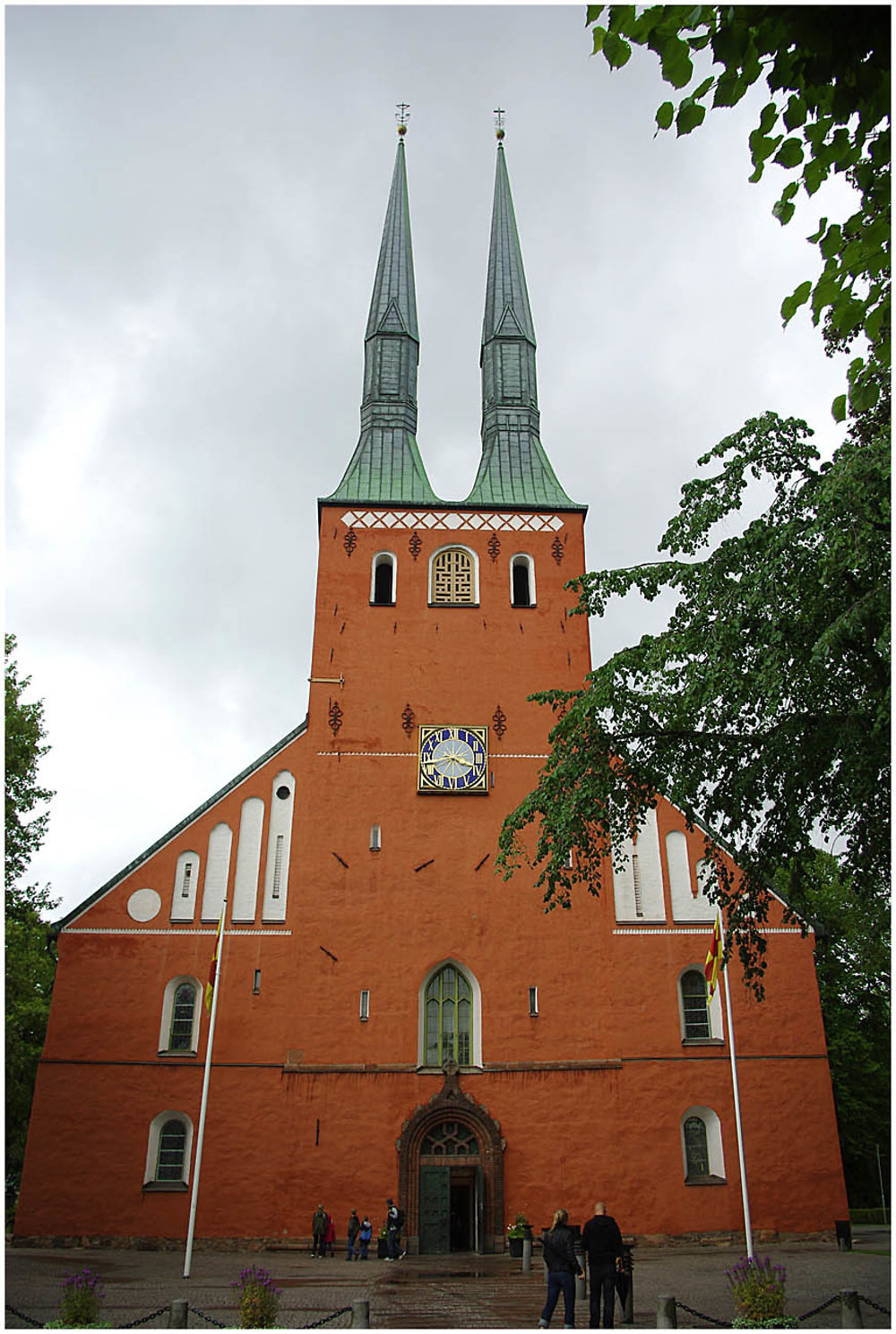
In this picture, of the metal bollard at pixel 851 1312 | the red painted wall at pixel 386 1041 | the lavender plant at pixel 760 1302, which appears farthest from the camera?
the red painted wall at pixel 386 1041

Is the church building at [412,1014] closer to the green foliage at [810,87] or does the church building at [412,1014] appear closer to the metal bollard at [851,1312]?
the metal bollard at [851,1312]

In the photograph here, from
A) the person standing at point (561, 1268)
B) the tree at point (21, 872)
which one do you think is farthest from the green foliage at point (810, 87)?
the tree at point (21, 872)

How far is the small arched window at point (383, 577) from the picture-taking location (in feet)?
78.4

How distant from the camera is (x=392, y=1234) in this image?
17703mm

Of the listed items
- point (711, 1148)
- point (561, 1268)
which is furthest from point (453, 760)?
point (561, 1268)

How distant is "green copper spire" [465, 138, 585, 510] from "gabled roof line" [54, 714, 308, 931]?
24.3 feet

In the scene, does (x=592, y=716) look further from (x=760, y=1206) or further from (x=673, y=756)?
(x=760, y=1206)

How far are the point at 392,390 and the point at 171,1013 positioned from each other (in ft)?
54.4

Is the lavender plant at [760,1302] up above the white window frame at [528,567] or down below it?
below

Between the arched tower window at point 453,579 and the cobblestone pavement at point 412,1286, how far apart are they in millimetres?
13360

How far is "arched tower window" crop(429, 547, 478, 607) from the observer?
23.8 meters

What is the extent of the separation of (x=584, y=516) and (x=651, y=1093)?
13132mm

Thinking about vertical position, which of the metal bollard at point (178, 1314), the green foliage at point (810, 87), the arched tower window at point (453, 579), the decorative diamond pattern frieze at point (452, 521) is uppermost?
the decorative diamond pattern frieze at point (452, 521)

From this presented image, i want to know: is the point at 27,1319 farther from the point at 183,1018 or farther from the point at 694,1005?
the point at 694,1005
